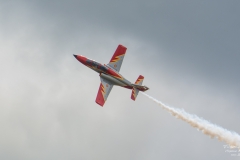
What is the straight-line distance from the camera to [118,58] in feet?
227

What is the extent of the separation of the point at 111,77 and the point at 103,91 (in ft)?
10.0

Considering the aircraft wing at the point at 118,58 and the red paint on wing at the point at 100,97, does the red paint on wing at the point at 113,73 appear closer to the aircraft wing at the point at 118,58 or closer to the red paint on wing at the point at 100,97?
the aircraft wing at the point at 118,58

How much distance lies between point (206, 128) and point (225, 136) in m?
3.56

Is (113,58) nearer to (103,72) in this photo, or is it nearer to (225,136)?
(103,72)

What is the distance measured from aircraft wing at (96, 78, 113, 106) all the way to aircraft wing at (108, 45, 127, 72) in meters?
3.28

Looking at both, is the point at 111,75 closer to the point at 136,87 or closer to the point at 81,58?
the point at 136,87

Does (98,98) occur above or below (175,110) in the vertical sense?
below

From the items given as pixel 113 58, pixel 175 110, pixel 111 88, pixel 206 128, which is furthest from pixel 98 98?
pixel 206 128

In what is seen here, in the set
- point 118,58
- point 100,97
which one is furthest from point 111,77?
point 100,97

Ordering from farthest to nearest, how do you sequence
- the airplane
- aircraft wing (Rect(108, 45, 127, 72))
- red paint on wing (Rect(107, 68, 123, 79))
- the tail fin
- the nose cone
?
the nose cone < aircraft wing (Rect(108, 45, 127, 72)) < red paint on wing (Rect(107, 68, 123, 79)) < the airplane < the tail fin

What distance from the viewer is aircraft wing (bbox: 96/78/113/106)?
64.7 m

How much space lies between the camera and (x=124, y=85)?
6800 centimetres

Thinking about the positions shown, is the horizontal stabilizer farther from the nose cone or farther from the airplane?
the nose cone

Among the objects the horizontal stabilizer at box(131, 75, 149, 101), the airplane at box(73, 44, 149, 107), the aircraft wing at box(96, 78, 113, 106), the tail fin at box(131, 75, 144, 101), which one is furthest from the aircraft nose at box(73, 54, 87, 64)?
the tail fin at box(131, 75, 144, 101)
